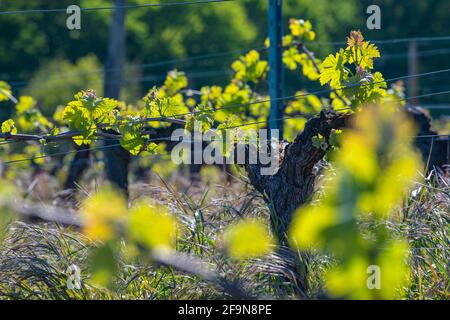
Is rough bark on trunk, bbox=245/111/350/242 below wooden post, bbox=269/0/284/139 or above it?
below

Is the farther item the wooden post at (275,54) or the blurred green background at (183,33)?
the blurred green background at (183,33)

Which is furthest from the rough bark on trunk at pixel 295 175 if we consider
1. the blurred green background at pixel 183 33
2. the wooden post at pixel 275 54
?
the blurred green background at pixel 183 33

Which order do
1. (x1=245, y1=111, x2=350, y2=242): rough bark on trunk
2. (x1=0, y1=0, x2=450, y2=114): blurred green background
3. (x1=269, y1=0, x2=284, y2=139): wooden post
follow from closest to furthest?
(x1=245, y1=111, x2=350, y2=242): rough bark on trunk, (x1=269, y1=0, x2=284, y2=139): wooden post, (x1=0, y1=0, x2=450, y2=114): blurred green background

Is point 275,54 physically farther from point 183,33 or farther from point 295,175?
point 183,33

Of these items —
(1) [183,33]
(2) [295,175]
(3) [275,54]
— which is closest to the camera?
(2) [295,175]

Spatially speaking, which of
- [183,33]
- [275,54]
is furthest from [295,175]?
[183,33]

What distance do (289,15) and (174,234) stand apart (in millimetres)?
31327

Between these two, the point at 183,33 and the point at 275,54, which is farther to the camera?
the point at 183,33

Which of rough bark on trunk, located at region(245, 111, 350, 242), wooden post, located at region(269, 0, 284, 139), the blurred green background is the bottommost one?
rough bark on trunk, located at region(245, 111, 350, 242)

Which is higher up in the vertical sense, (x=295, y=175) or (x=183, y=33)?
(x=183, y=33)

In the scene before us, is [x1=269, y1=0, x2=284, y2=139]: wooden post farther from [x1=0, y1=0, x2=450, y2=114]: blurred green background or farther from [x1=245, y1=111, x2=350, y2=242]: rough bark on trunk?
[x1=0, y1=0, x2=450, y2=114]: blurred green background

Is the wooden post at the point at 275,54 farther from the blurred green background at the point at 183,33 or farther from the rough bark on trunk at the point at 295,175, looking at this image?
the blurred green background at the point at 183,33

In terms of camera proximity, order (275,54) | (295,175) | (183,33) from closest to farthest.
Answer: (295,175)
(275,54)
(183,33)

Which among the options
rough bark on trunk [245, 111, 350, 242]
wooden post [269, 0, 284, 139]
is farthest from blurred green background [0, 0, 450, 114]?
rough bark on trunk [245, 111, 350, 242]
